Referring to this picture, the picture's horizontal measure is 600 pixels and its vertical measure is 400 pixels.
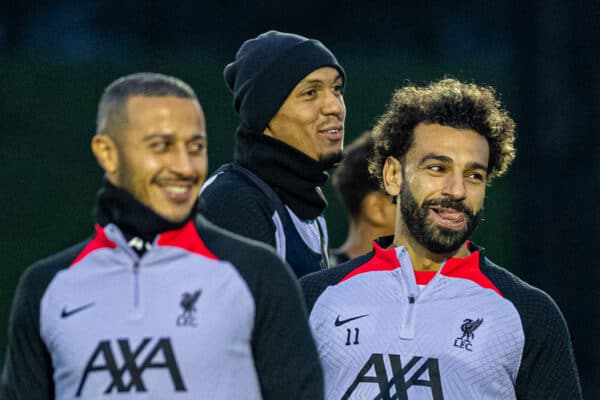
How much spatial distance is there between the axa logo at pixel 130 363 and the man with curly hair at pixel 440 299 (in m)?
0.79

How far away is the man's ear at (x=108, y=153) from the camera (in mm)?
3482

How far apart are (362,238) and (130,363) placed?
3277mm

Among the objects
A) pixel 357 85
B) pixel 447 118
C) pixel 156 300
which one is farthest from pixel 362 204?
pixel 357 85

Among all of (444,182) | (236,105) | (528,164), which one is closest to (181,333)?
(444,182)

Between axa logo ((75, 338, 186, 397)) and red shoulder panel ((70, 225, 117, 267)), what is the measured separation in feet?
0.82

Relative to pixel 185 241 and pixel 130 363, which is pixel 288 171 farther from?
pixel 130 363

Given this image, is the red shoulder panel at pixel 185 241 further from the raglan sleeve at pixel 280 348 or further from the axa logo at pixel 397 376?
the axa logo at pixel 397 376

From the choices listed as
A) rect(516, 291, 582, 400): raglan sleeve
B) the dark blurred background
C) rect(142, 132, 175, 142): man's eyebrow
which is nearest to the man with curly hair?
rect(516, 291, 582, 400): raglan sleeve

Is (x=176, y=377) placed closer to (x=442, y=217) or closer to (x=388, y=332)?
(x=388, y=332)

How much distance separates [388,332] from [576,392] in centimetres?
53

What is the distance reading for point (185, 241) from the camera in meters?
3.49

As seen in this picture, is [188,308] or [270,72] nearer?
[188,308]

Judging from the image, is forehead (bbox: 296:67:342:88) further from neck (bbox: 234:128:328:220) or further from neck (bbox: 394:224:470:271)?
neck (bbox: 394:224:470:271)

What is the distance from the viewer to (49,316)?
11.2 feet
